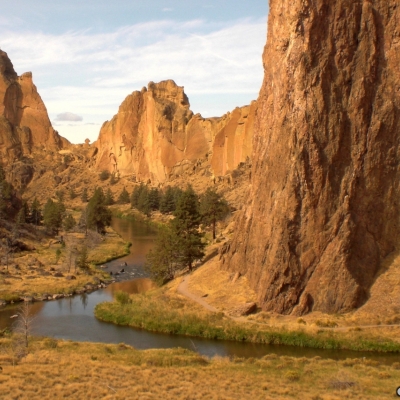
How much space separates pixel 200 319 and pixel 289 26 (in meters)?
21.0

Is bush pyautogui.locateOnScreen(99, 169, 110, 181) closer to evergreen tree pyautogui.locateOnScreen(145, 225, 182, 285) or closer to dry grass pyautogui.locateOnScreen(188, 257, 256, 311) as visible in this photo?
evergreen tree pyautogui.locateOnScreen(145, 225, 182, 285)

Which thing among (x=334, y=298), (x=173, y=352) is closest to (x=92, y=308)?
(x=173, y=352)

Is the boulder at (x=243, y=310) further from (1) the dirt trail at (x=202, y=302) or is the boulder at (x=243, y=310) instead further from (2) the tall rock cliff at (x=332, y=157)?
(2) the tall rock cliff at (x=332, y=157)

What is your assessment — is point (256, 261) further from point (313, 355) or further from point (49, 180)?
point (49, 180)

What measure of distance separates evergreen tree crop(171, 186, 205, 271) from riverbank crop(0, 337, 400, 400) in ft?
60.4

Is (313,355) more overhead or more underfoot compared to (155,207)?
more underfoot

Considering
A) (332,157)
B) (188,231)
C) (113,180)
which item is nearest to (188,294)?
(188,231)

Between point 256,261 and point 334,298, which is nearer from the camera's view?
point 334,298

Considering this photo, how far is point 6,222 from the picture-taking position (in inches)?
2758

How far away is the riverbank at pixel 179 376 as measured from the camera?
21406 millimetres

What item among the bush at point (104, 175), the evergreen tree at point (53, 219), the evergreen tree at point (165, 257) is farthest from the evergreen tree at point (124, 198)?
the evergreen tree at point (165, 257)

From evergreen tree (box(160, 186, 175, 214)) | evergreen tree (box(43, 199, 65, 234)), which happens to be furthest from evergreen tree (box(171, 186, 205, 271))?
evergreen tree (box(160, 186, 175, 214))

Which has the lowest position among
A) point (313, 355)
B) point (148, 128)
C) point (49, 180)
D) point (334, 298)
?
point (313, 355)

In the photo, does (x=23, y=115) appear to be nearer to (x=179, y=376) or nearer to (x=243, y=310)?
(x=243, y=310)
